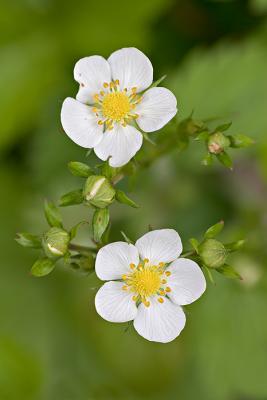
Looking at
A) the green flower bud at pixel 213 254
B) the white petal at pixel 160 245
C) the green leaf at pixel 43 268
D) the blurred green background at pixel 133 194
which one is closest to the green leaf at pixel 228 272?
the green flower bud at pixel 213 254

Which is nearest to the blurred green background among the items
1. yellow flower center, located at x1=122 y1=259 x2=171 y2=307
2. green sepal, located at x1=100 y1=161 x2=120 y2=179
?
yellow flower center, located at x1=122 y1=259 x2=171 y2=307

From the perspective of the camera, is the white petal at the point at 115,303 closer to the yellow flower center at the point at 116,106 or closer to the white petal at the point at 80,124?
the white petal at the point at 80,124

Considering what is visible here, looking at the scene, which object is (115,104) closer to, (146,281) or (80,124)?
(80,124)

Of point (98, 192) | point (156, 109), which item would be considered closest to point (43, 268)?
A: point (98, 192)

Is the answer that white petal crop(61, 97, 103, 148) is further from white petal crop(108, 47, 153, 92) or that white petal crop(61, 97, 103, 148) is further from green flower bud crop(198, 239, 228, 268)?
green flower bud crop(198, 239, 228, 268)

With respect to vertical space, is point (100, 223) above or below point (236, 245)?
above

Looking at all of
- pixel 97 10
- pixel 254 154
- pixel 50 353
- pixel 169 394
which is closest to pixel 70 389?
pixel 50 353
